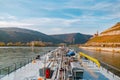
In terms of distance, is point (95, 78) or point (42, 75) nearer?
point (42, 75)

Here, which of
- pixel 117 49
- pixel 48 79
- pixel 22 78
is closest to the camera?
pixel 48 79

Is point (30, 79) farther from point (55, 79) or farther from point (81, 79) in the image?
point (81, 79)

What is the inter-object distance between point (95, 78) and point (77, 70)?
4209 mm

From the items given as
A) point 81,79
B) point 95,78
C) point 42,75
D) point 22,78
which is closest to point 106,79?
point 95,78

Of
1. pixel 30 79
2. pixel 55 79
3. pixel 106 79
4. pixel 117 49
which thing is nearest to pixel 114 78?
pixel 106 79

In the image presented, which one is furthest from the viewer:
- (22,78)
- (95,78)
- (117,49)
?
(117,49)

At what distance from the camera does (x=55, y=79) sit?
25.0 meters

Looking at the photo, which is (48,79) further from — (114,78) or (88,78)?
(114,78)

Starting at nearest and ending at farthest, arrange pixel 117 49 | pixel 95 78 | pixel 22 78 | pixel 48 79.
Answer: pixel 48 79
pixel 22 78
pixel 95 78
pixel 117 49

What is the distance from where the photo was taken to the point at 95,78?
92.8ft

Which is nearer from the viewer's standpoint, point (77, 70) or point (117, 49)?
point (77, 70)

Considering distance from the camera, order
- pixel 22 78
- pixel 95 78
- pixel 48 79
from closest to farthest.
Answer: pixel 48 79, pixel 22 78, pixel 95 78

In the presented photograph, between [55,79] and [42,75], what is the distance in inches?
84.6

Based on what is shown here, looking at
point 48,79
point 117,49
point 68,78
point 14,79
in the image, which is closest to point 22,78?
point 14,79
